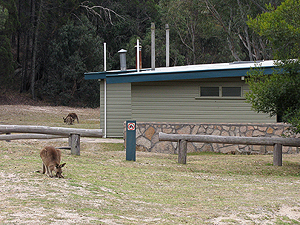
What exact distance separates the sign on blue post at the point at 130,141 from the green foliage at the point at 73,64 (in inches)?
1323

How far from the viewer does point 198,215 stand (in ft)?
21.0

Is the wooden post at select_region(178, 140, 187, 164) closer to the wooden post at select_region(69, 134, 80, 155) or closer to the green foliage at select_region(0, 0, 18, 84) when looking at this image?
the wooden post at select_region(69, 134, 80, 155)

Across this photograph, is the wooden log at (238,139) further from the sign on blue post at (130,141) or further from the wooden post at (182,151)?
the sign on blue post at (130,141)

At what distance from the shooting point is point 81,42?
150ft

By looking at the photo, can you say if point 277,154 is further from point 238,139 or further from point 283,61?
point 283,61

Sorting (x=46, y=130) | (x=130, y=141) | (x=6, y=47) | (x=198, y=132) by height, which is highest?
(x=6, y=47)

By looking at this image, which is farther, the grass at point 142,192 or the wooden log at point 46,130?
the wooden log at point 46,130

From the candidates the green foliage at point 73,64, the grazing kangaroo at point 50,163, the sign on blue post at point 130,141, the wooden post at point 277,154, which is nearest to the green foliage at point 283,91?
the wooden post at point 277,154

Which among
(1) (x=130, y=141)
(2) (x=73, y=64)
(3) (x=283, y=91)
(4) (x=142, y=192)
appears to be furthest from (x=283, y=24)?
(2) (x=73, y=64)

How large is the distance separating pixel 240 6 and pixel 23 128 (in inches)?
1149

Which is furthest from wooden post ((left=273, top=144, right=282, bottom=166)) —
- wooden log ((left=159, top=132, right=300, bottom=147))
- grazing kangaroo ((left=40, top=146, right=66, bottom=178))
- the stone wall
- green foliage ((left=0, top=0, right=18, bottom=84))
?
green foliage ((left=0, top=0, right=18, bottom=84))

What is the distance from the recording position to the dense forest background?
45062 millimetres

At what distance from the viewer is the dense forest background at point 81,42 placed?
148ft

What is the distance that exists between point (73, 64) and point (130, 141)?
113 ft
